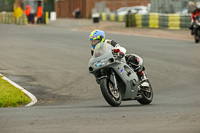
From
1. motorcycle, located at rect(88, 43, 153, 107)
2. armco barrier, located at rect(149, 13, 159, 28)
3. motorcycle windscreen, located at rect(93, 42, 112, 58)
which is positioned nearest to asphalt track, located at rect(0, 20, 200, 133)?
motorcycle, located at rect(88, 43, 153, 107)

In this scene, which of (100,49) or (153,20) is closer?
(100,49)

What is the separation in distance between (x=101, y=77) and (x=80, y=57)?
42.1 ft

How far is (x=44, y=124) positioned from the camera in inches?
305

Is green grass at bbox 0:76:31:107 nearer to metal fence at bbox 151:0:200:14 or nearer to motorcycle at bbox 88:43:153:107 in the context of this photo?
motorcycle at bbox 88:43:153:107

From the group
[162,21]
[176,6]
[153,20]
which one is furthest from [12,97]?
[176,6]

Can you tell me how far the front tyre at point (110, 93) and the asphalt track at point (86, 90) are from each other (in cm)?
25

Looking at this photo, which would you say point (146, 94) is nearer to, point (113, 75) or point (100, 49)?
point (113, 75)

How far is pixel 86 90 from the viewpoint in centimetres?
1513

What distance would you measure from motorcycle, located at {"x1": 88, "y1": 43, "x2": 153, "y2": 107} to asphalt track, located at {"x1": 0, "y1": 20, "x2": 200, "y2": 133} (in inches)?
12.1

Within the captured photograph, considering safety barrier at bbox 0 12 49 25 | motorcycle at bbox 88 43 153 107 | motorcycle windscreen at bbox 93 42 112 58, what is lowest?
safety barrier at bbox 0 12 49 25

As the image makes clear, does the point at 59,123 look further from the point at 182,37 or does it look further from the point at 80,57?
the point at 182,37

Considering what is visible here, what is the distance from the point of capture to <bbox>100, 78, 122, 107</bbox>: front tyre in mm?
10109

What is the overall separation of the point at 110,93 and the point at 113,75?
1.14 ft

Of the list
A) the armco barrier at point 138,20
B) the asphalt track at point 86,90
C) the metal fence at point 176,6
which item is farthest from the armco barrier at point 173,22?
the asphalt track at point 86,90
